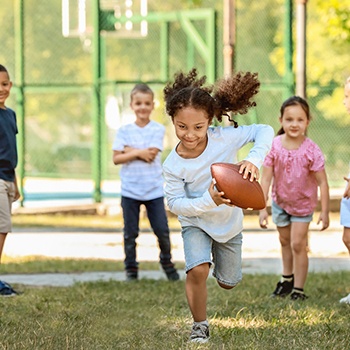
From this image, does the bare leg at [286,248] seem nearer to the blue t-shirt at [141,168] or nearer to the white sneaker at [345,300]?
the white sneaker at [345,300]

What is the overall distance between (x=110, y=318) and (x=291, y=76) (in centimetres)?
880

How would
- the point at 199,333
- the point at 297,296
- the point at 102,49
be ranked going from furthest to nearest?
the point at 102,49, the point at 297,296, the point at 199,333

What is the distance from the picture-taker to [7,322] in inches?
229

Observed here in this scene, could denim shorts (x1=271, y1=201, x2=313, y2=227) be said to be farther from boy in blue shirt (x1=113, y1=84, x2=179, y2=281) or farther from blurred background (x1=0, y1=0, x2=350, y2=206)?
blurred background (x1=0, y1=0, x2=350, y2=206)

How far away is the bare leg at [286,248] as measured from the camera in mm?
7148

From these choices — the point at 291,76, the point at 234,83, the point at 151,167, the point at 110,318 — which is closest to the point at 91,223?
the point at 291,76

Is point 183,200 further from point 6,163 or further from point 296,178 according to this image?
point 6,163

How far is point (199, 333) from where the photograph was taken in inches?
208

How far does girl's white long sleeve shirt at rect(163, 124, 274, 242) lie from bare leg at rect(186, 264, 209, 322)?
0.22 meters

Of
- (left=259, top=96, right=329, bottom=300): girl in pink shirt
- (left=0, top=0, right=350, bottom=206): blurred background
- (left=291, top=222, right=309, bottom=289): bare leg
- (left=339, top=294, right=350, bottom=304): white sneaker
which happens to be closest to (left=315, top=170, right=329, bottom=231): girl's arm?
(left=259, top=96, right=329, bottom=300): girl in pink shirt

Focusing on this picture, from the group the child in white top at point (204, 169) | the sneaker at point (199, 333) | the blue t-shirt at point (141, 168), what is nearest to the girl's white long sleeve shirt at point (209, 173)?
the child in white top at point (204, 169)

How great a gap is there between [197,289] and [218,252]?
0.34m

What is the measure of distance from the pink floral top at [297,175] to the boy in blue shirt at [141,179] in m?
1.41

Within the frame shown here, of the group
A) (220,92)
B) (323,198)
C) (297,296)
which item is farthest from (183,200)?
(297,296)
